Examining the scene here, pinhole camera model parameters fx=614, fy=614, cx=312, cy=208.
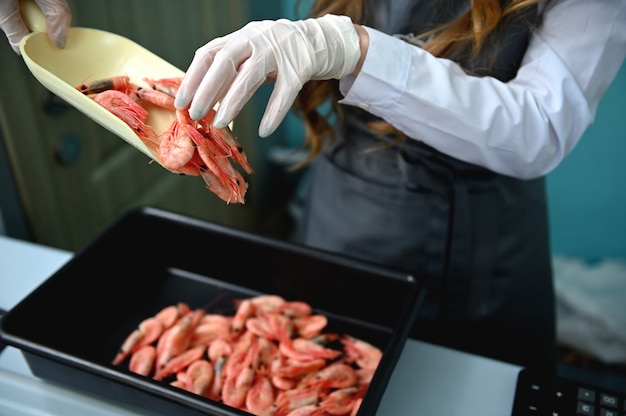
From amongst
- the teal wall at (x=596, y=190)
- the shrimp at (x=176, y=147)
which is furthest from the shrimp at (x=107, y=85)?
the teal wall at (x=596, y=190)

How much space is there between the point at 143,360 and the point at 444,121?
0.56 metres

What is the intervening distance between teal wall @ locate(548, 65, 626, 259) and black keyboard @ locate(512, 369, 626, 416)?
3.79ft

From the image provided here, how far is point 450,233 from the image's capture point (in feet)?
3.80

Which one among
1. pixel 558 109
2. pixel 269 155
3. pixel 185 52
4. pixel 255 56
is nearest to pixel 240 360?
pixel 255 56

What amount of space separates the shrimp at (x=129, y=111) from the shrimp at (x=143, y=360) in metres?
0.33

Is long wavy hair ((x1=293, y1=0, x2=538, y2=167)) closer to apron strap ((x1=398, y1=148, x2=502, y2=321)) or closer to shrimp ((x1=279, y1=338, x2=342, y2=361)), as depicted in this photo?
apron strap ((x1=398, y1=148, x2=502, y2=321))

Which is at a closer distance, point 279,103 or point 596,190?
point 279,103

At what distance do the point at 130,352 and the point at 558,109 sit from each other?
73 centimetres

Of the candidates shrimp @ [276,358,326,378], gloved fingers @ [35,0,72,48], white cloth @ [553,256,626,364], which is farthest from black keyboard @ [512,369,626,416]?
white cloth @ [553,256,626,364]

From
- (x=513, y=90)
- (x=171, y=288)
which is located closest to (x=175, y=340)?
(x=171, y=288)

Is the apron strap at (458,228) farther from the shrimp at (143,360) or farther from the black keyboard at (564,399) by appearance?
the shrimp at (143,360)

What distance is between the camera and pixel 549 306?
1292mm

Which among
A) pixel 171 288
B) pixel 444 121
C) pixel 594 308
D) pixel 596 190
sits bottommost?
pixel 594 308

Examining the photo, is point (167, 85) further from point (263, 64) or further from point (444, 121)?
point (444, 121)
